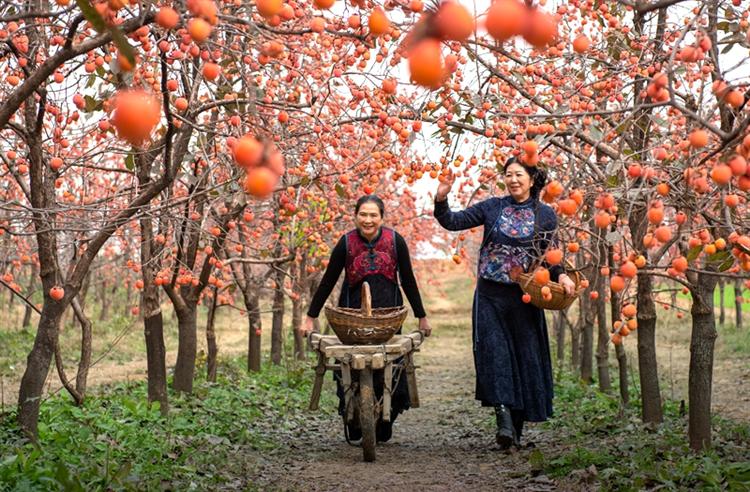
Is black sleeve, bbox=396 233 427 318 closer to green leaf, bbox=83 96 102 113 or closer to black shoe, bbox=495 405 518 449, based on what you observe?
black shoe, bbox=495 405 518 449

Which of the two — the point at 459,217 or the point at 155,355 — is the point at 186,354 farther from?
the point at 459,217

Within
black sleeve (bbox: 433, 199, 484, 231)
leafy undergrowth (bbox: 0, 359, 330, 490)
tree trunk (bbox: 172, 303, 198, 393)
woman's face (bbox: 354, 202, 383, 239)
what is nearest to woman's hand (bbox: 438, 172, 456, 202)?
black sleeve (bbox: 433, 199, 484, 231)

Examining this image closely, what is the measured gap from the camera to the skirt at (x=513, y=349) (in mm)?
5809

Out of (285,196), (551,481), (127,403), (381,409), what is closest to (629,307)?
(551,481)

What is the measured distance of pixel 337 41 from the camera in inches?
237

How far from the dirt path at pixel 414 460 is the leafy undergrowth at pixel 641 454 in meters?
0.23

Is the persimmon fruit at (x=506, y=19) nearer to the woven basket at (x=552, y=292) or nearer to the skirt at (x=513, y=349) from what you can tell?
the woven basket at (x=552, y=292)

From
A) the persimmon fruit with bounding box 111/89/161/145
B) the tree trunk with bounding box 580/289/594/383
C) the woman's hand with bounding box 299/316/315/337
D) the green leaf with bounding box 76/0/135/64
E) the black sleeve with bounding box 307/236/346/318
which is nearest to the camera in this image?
the persimmon fruit with bounding box 111/89/161/145

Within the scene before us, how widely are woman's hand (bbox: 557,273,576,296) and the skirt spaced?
65 centimetres

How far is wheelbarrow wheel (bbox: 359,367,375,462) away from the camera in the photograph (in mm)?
5570

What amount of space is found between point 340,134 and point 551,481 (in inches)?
121

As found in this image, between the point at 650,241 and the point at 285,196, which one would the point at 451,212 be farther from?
the point at 650,241

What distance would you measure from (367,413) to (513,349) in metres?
1.15

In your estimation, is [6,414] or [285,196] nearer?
[6,414]
